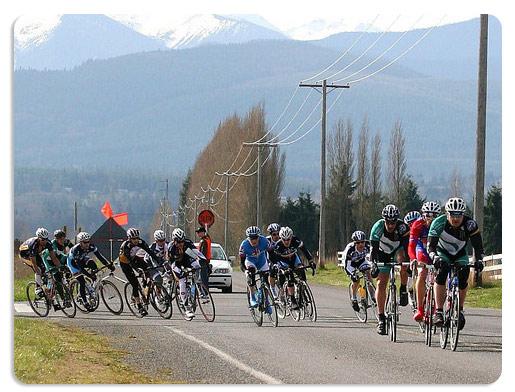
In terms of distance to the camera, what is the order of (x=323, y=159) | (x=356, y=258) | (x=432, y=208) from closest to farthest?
1. (x=432, y=208)
2. (x=356, y=258)
3. (x=323, y=159)

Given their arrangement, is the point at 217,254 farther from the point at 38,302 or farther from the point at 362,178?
the point at 362,178

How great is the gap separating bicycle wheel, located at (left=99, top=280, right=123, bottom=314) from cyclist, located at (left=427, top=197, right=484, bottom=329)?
10.0 metres

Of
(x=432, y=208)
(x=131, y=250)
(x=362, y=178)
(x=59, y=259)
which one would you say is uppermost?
(x=362, y=178)

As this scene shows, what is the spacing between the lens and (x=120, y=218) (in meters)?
31.0

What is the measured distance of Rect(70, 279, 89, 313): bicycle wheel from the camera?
25406 mm

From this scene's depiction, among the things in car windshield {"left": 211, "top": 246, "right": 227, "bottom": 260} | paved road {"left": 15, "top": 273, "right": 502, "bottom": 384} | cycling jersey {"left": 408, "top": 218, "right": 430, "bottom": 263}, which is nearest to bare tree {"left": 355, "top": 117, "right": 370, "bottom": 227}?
car windshield {"left": 211, "top": 246, "right": 227, "bottom": 260}

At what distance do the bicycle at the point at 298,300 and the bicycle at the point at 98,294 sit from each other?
3544 mm

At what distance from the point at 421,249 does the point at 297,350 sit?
8.47 feet

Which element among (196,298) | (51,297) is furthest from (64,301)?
(196,298)

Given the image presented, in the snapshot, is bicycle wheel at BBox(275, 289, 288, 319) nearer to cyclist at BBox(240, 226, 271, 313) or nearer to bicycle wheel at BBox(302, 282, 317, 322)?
bicycle wheel at BBox(302, 282, 317, 322)

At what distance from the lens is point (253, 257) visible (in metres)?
22.3
